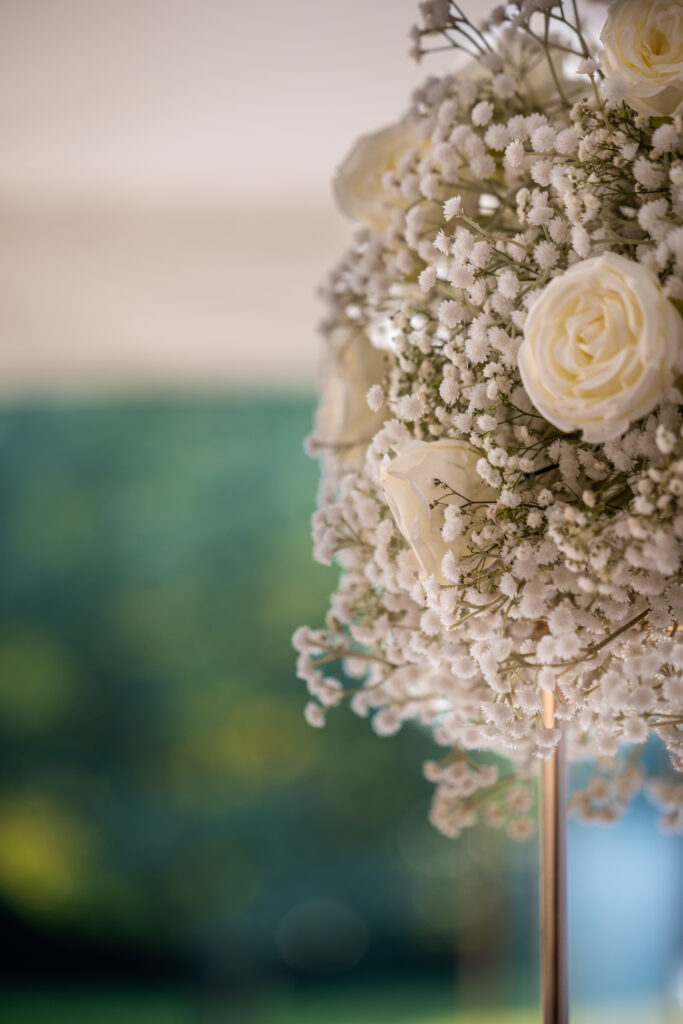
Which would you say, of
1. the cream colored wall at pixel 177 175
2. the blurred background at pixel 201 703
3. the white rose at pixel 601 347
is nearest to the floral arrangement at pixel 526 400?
the white rose at pixel 601 347

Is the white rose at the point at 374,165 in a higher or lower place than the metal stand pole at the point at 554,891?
higher

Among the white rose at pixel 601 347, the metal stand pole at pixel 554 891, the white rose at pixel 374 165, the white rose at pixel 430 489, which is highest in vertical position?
the white rose at pixel 374 165

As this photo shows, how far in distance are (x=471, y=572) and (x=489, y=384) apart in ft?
0.34

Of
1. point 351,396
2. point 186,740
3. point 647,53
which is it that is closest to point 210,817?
point 186,740

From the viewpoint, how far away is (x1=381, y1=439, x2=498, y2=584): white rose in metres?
0.46

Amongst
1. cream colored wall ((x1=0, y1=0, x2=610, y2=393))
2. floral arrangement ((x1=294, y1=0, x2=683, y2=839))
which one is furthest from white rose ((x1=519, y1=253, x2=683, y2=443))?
cream colored wall ((x1=0, y1=0, x2=610, y2=393))

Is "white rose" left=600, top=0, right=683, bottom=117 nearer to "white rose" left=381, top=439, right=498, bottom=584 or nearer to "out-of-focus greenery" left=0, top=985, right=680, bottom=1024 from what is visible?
"white rose" left=381, top=439, right=498, bottom=584

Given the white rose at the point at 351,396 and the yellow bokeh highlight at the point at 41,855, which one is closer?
the white rose at the point at 351,396

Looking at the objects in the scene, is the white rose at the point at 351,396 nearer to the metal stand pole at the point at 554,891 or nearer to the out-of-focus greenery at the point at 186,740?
the metal stand pole at the point at 554,891

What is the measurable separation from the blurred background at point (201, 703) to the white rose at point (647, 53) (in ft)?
3.54

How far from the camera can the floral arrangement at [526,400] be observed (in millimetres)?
405

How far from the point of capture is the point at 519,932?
1663 mm

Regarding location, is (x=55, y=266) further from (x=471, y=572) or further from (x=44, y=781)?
(x=471, y=572)

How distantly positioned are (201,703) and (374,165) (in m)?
1.33
